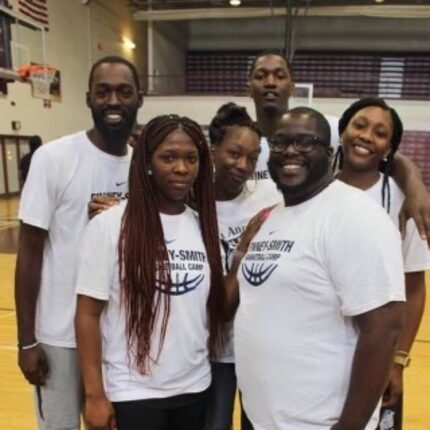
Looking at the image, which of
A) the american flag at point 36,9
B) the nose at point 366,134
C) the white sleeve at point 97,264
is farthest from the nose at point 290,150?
the american flag at point 36,9

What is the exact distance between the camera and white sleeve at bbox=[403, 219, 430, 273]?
139 cm

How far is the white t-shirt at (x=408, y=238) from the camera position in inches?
54.2

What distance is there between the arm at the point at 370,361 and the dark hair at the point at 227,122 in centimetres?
72

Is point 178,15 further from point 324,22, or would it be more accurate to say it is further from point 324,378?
point 324,378

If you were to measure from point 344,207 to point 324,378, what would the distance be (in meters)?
0.38

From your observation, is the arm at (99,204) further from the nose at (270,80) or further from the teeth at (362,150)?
the nose at (270,80)

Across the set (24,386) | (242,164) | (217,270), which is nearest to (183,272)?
(217,270)

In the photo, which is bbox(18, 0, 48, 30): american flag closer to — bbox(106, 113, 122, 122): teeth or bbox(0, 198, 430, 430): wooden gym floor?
bbox(0, 198, 430, 430): wooden gym floor

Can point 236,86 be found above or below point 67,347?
above

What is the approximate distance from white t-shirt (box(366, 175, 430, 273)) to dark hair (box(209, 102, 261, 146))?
16.4 inches

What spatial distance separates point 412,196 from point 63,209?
38.9 inches

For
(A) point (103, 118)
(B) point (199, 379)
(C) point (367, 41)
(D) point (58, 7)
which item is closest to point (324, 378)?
(B) point (199, 379)

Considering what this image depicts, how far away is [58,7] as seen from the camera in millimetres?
12500

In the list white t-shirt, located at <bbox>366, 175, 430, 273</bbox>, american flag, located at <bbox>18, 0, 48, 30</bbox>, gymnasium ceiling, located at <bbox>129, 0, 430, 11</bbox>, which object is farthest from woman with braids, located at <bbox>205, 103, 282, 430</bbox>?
gymnasium ceiling, located at <bbox>129, 0, 430, 11</bbox>
